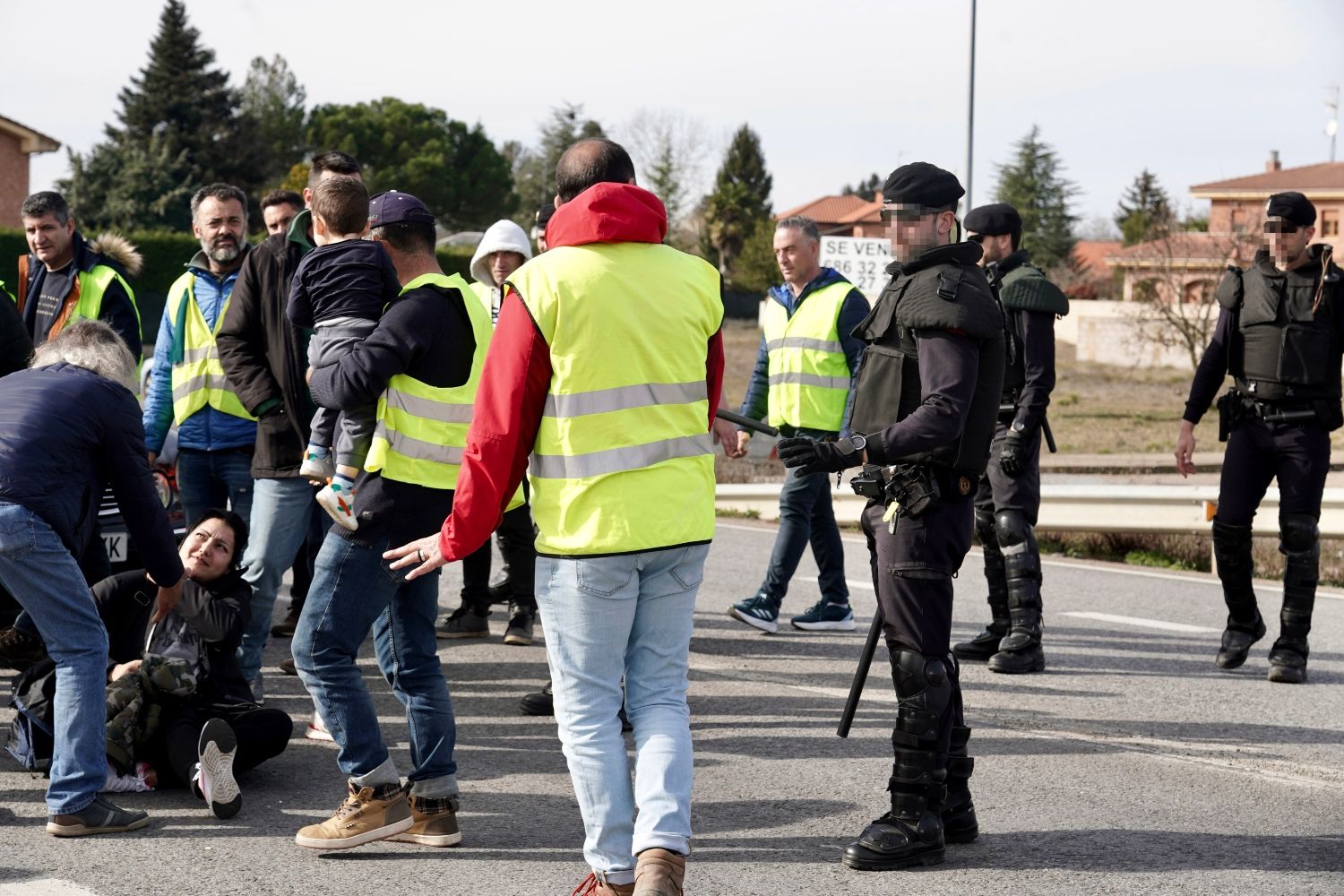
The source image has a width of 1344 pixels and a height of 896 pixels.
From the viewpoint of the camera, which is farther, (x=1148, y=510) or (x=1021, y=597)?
(x=1148, y=510)

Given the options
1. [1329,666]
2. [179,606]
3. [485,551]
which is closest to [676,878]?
[179,606]

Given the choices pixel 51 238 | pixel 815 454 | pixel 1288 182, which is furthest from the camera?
pixel 1288 182

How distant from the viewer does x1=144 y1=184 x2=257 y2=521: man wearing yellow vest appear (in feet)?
21.6

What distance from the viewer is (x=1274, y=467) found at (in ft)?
24.1

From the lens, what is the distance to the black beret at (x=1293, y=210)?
7129mm

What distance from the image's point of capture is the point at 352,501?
4.62 meters

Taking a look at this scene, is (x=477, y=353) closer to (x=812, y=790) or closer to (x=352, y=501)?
(x=352, y=501)

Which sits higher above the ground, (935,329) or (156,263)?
(156,263)

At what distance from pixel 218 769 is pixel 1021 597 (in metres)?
4.08

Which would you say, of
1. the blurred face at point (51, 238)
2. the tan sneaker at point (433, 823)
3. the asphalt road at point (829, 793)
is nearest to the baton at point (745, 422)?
the asphalt road at point (829, 793)

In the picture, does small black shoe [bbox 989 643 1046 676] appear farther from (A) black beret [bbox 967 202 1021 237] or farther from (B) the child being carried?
(B) the child being carried

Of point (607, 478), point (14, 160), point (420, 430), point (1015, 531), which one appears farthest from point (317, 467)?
point (14, 160)

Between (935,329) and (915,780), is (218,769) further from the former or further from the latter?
(935,329)

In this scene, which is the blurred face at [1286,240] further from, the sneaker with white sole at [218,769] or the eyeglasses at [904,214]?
the sneaker with white sole at [218,769]
